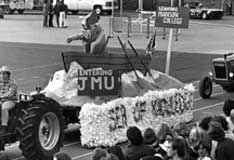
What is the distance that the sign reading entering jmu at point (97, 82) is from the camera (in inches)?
435

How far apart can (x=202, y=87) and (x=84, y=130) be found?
19.0 ft

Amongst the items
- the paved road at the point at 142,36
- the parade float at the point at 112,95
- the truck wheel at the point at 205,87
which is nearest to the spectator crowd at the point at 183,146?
the parade float at the point at 112,95

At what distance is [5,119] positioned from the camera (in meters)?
9.29

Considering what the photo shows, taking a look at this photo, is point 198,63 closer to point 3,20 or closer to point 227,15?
point 3,20

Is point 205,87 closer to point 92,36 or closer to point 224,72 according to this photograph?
point 224,72

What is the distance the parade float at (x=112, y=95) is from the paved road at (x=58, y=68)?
560 millimetres

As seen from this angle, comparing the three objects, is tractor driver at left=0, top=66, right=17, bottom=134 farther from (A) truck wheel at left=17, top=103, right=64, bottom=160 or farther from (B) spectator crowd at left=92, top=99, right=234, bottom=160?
(B) spectator crowd at left=92, top=99, right=234, bottom=160

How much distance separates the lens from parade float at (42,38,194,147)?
10648 mm

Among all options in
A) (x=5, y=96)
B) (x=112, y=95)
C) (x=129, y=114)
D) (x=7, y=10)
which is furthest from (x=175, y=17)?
(x=7, y=10)

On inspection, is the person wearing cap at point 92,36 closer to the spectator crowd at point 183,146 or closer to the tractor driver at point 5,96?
the tractor driver at point 5,96

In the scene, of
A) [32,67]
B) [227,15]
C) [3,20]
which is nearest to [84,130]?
[32,67]

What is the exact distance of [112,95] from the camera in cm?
1129

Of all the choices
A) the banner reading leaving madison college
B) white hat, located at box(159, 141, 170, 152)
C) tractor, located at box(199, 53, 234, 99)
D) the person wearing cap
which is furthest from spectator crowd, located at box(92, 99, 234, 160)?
tractor, located at box(199, 53, 234, 99)

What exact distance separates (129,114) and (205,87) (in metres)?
5.06
